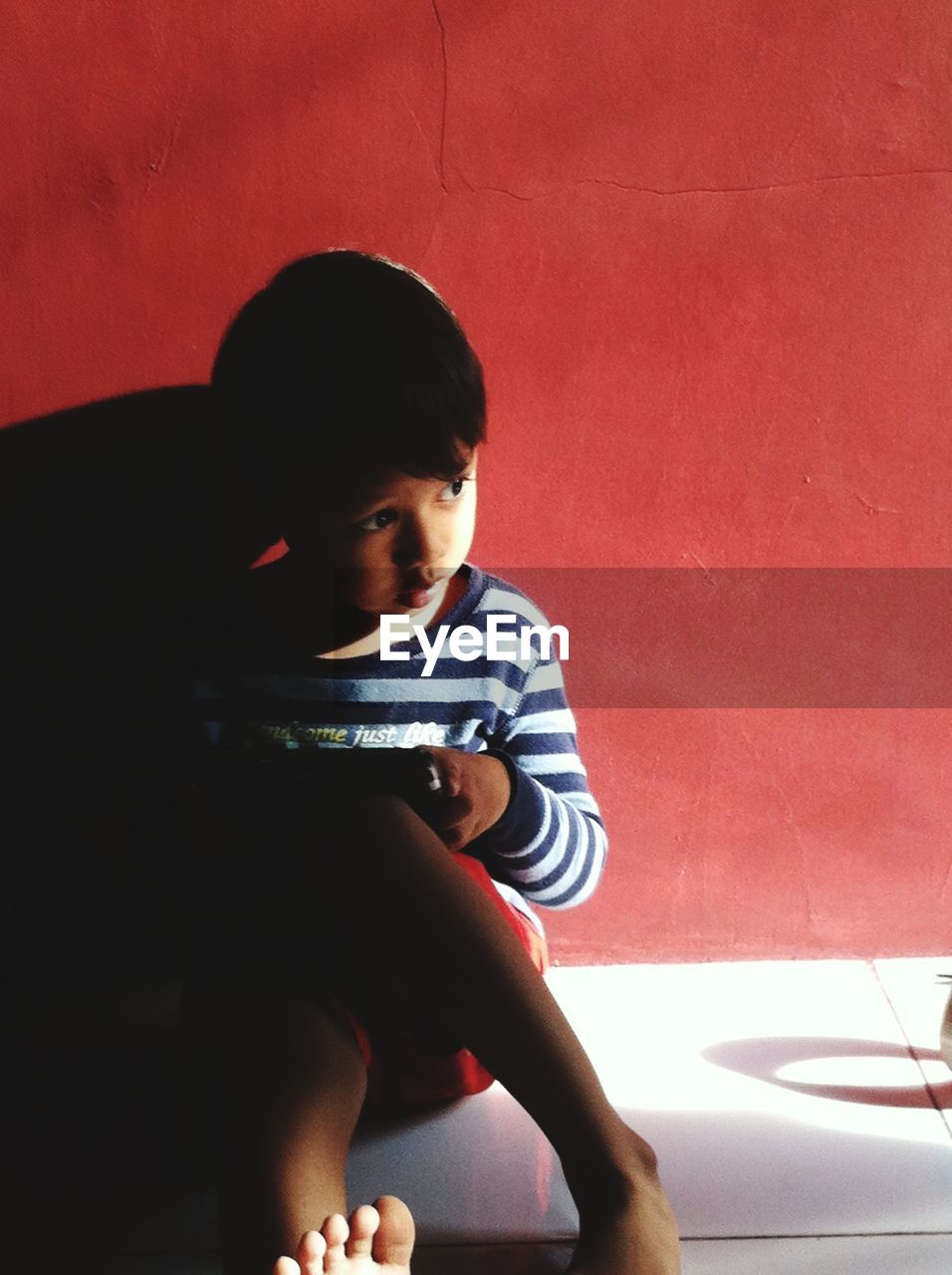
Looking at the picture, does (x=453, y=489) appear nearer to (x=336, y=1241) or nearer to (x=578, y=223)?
(x=578, y=223)

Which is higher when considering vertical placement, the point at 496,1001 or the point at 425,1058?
the point at 496,1001

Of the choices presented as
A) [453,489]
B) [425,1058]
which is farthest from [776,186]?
[425,1058]

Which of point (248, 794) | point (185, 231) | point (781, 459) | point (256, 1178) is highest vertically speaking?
point (185, 231)

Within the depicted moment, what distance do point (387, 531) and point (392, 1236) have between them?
49cm

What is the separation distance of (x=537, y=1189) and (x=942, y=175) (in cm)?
95

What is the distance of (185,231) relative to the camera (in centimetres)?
112

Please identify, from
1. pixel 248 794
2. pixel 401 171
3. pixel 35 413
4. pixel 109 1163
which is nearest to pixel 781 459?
pixel 401 171

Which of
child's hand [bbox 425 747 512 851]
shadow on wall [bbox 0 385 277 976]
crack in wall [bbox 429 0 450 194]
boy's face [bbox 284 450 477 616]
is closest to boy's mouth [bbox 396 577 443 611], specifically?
boy's face [bbox 284 450 477 616]

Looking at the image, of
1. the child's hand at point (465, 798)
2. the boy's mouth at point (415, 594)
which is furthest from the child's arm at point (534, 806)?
the boy's mouth at point (415, 594)

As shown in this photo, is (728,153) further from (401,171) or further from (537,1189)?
(537,1189)

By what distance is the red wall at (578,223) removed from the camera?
109 cm

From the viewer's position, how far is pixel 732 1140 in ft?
3.33

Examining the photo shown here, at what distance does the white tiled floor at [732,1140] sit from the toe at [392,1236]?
126mm

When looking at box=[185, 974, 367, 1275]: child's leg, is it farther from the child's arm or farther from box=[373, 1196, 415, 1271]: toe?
the child's arm
